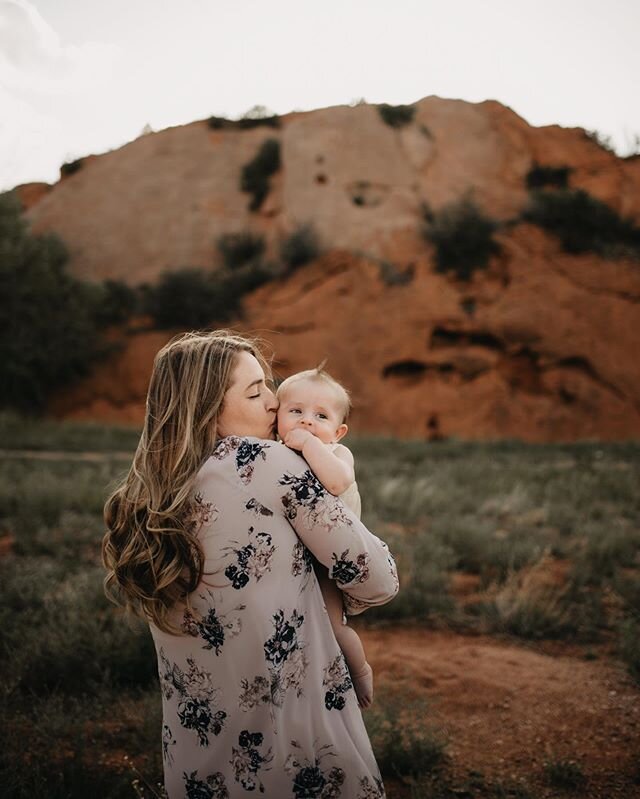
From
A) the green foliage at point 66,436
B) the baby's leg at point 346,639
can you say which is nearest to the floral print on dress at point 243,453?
the baby's leg at point 346,639

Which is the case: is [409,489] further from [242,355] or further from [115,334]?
[115,334]

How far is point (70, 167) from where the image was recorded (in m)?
27.4

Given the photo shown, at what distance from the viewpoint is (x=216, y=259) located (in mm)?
22438

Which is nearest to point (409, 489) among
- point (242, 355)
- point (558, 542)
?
point (558, 542)

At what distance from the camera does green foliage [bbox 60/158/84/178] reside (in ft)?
89.4

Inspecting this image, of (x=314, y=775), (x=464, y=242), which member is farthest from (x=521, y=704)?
(x=464, y=242)

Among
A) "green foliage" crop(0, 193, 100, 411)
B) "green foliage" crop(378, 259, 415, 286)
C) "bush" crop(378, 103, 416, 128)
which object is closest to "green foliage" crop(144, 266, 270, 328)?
"green foliage" crop(0, 193, 100, 411)

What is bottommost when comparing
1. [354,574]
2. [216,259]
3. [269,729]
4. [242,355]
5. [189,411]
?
[269,729]

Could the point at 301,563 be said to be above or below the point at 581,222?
below

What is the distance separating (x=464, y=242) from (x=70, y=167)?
1731 cm

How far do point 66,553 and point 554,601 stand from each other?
4332 millimetres

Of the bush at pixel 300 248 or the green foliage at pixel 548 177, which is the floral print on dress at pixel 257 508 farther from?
the green foliage at pixel 548 177

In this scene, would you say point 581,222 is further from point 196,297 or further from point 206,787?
point 206,787

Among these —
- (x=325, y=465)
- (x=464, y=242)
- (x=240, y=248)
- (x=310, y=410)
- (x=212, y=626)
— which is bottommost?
(x=212, y=626)
